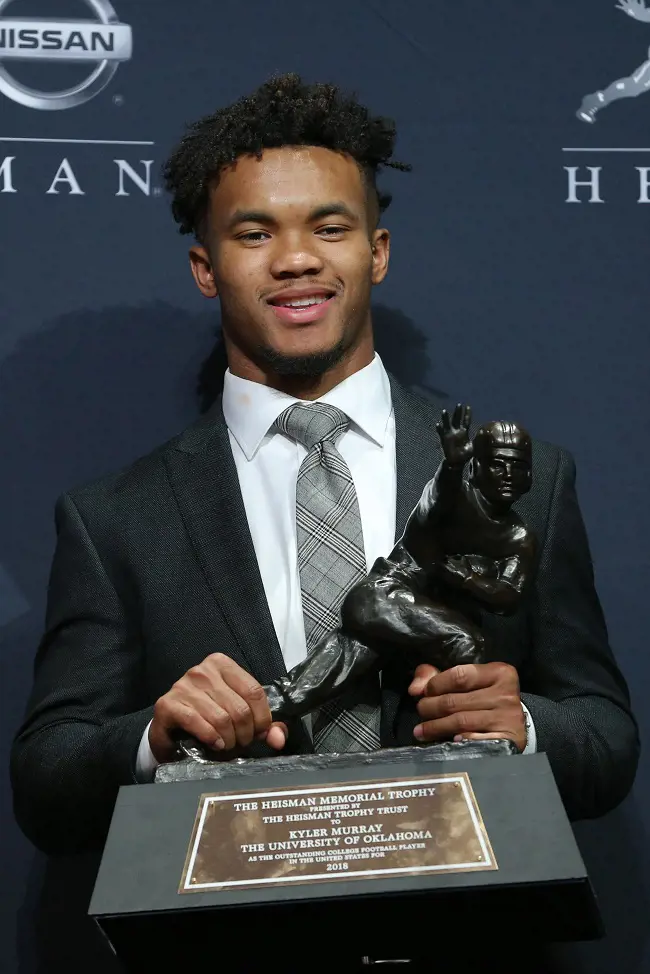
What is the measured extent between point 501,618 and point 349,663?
30 cm

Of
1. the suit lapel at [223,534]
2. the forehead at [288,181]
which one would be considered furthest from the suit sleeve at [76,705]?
the forehead at [288,181]

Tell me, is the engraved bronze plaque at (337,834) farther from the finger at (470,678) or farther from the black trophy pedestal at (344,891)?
the finger at (470,678)

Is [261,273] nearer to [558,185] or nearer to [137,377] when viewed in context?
[137,377]

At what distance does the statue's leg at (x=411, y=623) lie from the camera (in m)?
1.54

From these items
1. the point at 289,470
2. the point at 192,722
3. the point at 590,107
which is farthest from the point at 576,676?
the point at 590,107

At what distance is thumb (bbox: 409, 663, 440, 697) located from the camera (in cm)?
154

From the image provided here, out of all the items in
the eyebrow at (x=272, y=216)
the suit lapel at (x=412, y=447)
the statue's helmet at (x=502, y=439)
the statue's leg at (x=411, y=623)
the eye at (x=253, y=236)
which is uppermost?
the eyebrow at (x=272, y=216)

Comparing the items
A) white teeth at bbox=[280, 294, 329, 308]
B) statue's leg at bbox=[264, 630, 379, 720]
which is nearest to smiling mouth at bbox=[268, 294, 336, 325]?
white teeth at bbox=[280, 294, 329, 308]

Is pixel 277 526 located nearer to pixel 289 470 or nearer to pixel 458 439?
pixel 289 470

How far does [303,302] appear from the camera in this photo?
1.89 m

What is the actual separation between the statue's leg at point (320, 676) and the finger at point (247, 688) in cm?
4

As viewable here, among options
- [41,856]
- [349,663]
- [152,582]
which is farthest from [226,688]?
[41,856]

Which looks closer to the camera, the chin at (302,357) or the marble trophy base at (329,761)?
the marble trophy base at (329,761)

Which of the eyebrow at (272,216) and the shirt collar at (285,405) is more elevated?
the eyebrow at (272,216)
